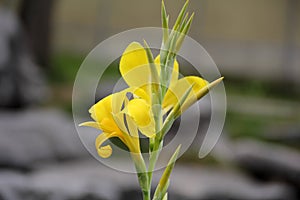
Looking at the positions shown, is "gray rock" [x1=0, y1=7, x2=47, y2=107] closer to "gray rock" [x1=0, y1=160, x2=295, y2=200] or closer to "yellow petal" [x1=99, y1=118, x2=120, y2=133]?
"gray rock" [x1=0, y1=160, x2=295, y2=200]

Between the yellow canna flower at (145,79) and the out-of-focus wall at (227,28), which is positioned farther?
the out-of-focus wall at (227,28)

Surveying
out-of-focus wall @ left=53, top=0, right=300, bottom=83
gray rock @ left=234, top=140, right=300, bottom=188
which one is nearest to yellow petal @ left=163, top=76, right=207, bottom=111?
gray rock @ left=234, top=140, right=300, bottom=188

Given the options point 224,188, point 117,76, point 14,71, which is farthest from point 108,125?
point 117,76

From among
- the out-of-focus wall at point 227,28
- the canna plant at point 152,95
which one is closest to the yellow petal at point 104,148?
the canna plant at point 152,95

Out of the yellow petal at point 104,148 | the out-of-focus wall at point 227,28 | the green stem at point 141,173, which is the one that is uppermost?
the yellow petal at point 104,148

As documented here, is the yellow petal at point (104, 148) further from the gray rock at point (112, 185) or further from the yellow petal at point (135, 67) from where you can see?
the gray rock at point (112, 185)

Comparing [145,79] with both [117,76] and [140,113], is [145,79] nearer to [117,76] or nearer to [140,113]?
[140,113]
